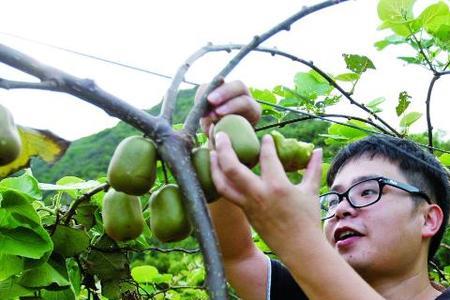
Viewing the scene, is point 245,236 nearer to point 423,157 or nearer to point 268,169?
point 423,157

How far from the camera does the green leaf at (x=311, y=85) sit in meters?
1.92

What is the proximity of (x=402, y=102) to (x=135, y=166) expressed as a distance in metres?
1.39

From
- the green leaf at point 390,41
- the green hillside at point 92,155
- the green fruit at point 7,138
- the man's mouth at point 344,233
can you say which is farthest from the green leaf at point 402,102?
the green hillside at point 92,155

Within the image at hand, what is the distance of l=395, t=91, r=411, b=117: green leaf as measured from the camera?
2008mm

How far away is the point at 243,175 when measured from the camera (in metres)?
0.79

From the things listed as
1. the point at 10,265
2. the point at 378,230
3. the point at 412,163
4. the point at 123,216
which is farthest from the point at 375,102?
the point at 123,216

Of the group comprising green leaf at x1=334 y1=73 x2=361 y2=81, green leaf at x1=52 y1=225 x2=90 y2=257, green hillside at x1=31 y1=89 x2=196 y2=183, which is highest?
green leaf at x1=334 y1=73 x2=361 y2=81

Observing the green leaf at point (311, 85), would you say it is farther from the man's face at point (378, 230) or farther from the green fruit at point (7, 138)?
the green fruit at point (7, 138)

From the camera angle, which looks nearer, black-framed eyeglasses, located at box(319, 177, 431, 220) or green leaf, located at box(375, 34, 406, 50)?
black-framed eyeglasses, located at box(319, 177, 431, 220)

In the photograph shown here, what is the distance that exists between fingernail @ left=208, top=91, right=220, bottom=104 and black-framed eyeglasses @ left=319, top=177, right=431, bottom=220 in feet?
2.78

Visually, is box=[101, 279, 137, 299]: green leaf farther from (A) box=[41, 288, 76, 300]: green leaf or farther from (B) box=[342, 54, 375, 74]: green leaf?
(B) box=[342, 54, 375, 74]: green leaf

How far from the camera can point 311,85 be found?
1931mm

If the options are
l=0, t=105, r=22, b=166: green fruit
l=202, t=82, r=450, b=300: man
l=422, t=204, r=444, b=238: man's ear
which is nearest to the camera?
l=0, t=105, r=22, b=166: green fruit

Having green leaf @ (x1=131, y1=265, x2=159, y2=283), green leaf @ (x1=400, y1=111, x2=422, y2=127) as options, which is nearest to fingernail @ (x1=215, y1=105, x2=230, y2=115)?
green leaf @ (x1=400, y1=111, x2=422, y2=127)
